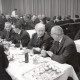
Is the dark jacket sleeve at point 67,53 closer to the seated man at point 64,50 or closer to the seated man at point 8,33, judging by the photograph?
the seated man at point 64,50

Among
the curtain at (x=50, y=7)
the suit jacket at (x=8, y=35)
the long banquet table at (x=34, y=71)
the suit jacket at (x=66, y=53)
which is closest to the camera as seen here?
the long banquet table at (x=34, y=71)

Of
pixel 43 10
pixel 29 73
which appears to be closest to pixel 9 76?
pixel 29 73

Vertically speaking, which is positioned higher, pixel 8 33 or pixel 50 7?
pixel 50 7

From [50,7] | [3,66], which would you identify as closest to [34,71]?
[3,66]

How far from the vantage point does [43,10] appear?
13.3 meters

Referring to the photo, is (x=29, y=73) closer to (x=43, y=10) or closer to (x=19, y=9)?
(x=43, y=10)

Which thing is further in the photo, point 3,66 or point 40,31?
point 40,31

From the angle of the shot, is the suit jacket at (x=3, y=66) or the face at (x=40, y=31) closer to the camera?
the suit jacket at (x=3, y=66)

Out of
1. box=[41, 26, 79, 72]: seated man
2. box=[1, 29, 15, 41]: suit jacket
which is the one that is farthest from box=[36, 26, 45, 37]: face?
box=[1, 29, 15, 41]: suit jacket

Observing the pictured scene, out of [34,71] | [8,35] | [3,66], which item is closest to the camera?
[34,71]

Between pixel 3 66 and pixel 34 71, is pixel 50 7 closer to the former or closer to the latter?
pixel 3 66

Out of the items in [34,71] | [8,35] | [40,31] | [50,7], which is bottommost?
[34,71]

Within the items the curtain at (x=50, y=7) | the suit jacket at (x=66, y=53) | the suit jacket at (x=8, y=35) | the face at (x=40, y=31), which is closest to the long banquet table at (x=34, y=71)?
the suit jacket at (x=66, y=53)

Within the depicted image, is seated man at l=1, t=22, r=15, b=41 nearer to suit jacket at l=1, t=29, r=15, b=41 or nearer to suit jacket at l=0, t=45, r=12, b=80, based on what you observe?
suit jacket at l=1, t=29, r=15, b=41
